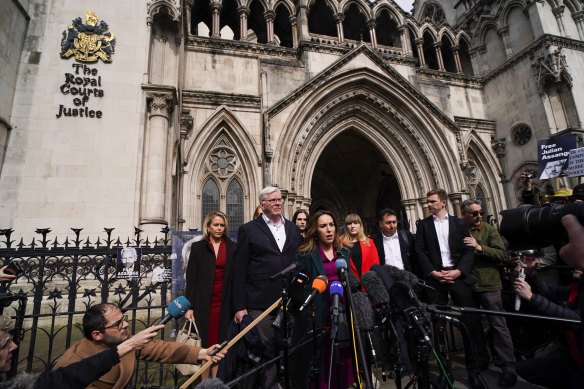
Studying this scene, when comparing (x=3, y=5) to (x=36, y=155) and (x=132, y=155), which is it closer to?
(x=36, y=155)

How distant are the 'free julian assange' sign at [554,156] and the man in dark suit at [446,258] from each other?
459cm

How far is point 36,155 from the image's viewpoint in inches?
287

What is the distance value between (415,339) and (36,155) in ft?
29.1

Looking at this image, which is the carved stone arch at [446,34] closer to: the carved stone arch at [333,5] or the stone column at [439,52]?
the stone column at [439,52]

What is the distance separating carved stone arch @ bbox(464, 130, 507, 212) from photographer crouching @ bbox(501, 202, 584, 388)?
50.7 ft

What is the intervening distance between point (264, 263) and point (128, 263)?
262cm

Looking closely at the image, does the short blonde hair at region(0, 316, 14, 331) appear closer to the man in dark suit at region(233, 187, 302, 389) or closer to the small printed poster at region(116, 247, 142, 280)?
the man in dark suit at region(233, 187, 302, 389)

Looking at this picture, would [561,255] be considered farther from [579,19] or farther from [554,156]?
[579,19]

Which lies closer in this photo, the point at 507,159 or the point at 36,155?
the point at 36,155

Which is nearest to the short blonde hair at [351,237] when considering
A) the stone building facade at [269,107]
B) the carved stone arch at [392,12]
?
the stone building facade at [269,107]

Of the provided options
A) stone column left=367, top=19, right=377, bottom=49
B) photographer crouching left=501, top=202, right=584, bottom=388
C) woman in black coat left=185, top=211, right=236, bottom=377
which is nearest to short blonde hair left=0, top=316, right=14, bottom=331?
woman in black coat left=185, top=211, right=236, bottom=377

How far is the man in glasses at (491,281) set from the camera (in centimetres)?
361

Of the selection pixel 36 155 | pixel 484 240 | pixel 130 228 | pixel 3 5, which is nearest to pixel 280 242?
pixel 484 240

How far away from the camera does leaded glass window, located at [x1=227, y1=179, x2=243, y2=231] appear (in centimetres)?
1226
